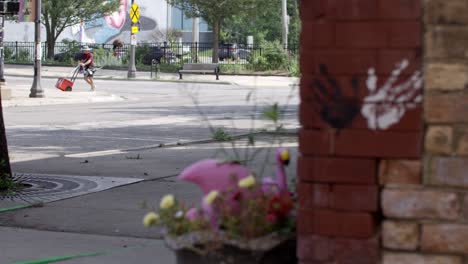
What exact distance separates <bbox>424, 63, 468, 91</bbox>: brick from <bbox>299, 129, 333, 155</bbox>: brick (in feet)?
1.60

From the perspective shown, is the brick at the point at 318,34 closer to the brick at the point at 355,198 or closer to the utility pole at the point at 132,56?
the brick at the point at 355,198

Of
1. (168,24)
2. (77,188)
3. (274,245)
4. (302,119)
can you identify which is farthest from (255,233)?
(168,24)

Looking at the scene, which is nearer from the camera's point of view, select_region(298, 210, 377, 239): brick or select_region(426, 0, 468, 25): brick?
select_region(426, 0, 468, 25): brick

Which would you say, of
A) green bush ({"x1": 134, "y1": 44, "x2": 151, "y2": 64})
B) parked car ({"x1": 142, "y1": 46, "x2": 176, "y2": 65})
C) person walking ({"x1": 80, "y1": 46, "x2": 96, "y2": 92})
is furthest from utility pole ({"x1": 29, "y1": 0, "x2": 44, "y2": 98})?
green bush ({"x1": 134, "y1": 44, "x2": 151, "y2": 64})

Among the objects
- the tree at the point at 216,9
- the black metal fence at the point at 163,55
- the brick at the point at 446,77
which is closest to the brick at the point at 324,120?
the brick at the point at 446,77

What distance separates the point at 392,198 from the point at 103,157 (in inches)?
398

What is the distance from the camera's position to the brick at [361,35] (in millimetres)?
3770

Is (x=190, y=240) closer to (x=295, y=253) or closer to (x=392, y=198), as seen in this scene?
(x=295, y=253)

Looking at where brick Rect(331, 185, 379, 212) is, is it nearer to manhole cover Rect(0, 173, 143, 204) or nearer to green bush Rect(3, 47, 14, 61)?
manhole cover Rect(0, 173, 143, 204)

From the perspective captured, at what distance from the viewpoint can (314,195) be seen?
391cm

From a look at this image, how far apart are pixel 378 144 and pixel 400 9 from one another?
59 centimetres

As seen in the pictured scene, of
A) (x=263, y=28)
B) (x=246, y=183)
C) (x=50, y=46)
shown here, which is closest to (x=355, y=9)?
(x=246, y=183)

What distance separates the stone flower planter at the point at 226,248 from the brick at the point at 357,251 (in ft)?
0.97

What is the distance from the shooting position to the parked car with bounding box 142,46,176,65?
170 feet
